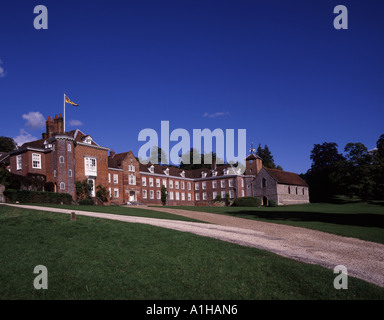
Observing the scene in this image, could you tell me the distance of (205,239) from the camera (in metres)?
13.5

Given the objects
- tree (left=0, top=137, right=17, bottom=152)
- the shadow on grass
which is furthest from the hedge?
tree (left=0, top=137, right=17, bottom=152)

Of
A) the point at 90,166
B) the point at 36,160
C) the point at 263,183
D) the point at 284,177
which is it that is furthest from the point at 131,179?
the point at 284,177

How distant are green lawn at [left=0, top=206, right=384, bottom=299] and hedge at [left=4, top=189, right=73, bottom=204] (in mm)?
21469

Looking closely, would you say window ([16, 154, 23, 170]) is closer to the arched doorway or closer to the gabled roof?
the gabled roof

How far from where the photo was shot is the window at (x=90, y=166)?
150 feet

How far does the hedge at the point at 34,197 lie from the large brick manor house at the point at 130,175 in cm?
482

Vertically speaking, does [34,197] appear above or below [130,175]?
below

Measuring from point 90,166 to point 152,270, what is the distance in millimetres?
39621

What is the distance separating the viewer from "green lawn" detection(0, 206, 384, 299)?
789 centimetres

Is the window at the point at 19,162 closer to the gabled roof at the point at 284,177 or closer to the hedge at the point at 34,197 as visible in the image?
the hedge at the point at 34,197

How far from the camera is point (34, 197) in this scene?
110ft

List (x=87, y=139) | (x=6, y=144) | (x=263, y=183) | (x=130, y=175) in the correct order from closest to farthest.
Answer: (x=87, y=139), (x=130, y=175), (x=263, y=183), (x=6, y=144)

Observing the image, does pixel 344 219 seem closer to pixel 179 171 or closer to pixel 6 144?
pixel 179 171

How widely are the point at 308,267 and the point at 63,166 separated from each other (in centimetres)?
3824
